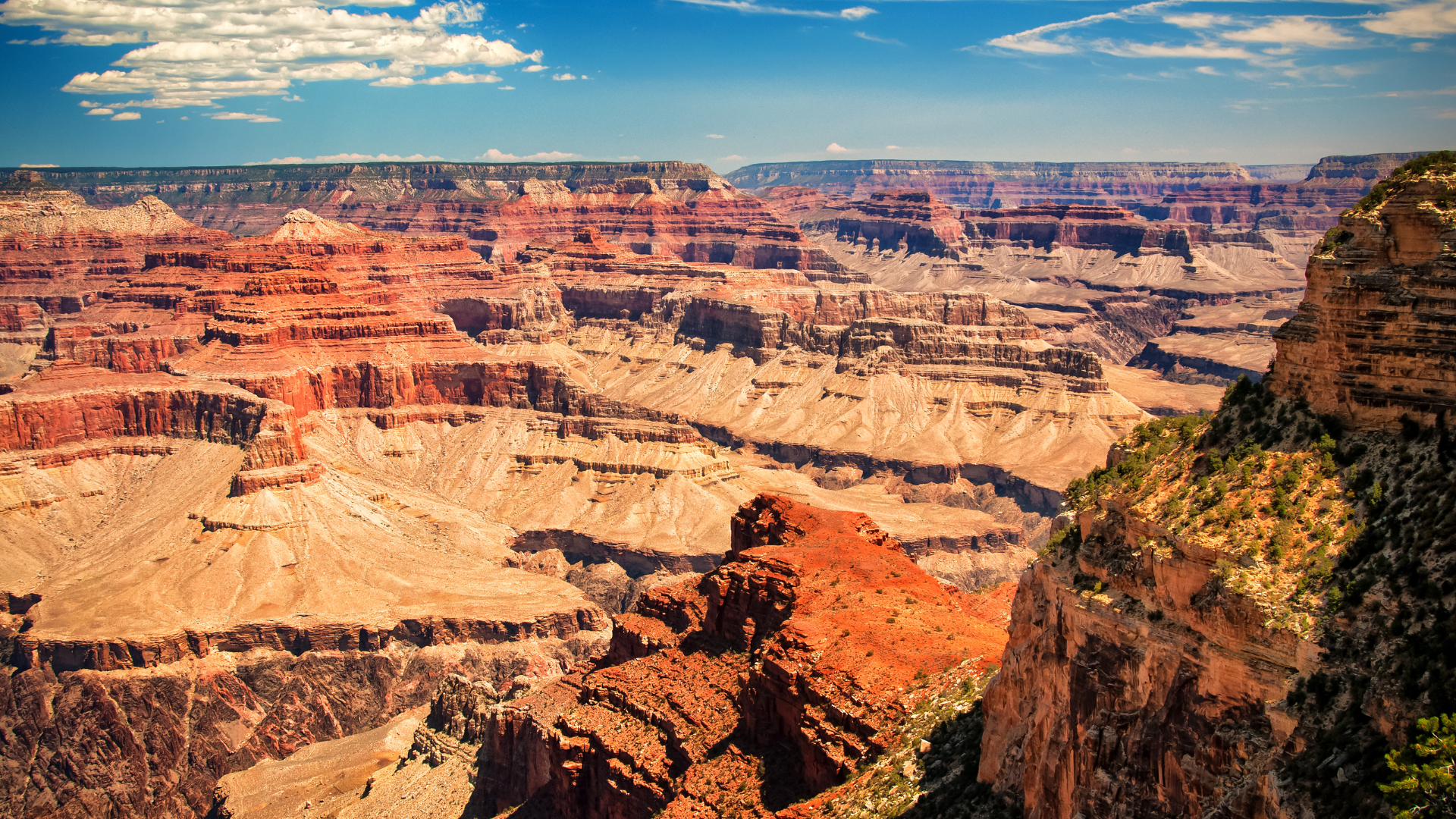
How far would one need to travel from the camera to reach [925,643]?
44.9m

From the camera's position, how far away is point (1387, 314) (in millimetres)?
25406

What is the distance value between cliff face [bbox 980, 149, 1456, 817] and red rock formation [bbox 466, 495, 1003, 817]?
40.8 ft

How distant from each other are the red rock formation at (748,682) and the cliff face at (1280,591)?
1245 centimetres

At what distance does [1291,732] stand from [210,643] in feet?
315

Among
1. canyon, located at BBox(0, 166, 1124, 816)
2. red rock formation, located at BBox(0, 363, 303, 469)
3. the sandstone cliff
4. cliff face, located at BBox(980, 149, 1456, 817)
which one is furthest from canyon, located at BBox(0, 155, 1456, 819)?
red rock formation, located at BBox(0, 363, 303, 469)

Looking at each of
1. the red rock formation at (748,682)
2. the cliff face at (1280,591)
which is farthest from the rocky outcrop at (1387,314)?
the red rock formation at (748,682)

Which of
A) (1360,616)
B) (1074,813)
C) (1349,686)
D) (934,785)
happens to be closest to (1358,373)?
(1360,616)

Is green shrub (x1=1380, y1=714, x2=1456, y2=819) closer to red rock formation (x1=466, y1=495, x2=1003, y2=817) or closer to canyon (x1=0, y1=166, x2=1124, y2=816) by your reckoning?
red rock formation (x1=466, y1=495, x2=1003, y2=817)

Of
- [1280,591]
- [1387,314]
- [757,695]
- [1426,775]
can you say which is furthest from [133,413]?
[1426,775]

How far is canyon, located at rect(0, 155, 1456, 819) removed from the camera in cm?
2477

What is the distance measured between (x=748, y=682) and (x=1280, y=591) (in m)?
25.8

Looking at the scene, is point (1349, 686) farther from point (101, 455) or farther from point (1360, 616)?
point (101, 455)

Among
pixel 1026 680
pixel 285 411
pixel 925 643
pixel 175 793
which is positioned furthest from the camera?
pixel 285 411

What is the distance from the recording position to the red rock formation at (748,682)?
4250 cm
